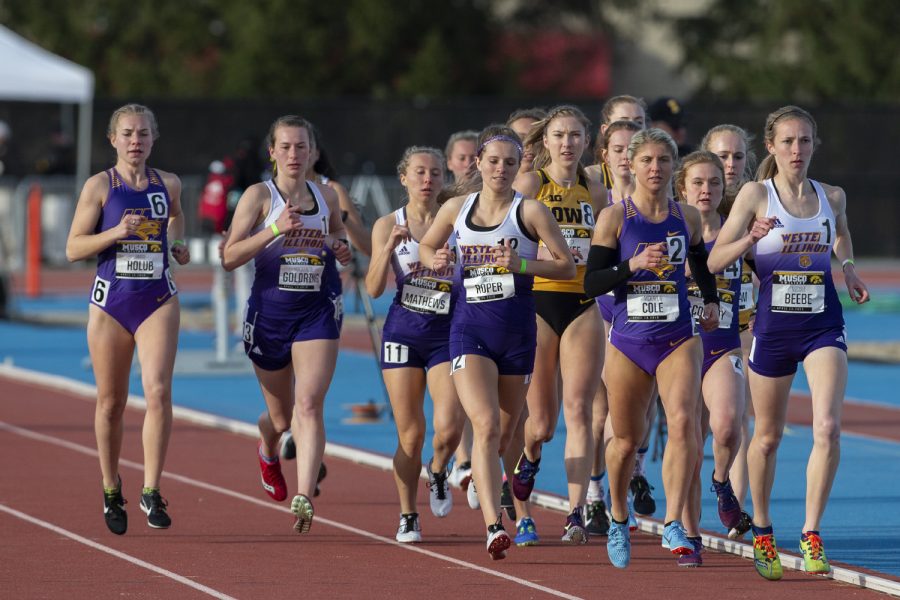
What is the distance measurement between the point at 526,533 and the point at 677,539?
0.91 m

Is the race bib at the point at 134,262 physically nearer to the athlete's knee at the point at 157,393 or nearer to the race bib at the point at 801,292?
the athlete's knee at the point at 157,393

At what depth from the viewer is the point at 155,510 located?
893 cm

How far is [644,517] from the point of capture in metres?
9.62

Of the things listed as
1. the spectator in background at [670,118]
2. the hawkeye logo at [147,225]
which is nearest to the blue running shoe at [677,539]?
the hawkeye logo at [147,225]

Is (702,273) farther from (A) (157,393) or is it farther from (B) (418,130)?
(B) (418,130)

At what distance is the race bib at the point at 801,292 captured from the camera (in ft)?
26.6

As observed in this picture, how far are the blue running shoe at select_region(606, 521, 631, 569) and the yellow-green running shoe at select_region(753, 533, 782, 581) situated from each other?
0.59m

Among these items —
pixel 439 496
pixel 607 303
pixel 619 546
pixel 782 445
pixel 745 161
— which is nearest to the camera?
pixel 619 546

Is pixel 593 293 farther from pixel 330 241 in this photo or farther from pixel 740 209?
pixel 330 241

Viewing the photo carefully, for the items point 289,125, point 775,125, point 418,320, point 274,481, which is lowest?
point 274,481

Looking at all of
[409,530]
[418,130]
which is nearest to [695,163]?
[409,530]

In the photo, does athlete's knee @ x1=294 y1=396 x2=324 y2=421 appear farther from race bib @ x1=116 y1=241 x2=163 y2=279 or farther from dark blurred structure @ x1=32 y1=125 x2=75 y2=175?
dark blurred structure @ x1=32 y1=125 x2=75 y2=175

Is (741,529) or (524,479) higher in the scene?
(524,479)

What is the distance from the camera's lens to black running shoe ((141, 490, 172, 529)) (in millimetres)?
8914
